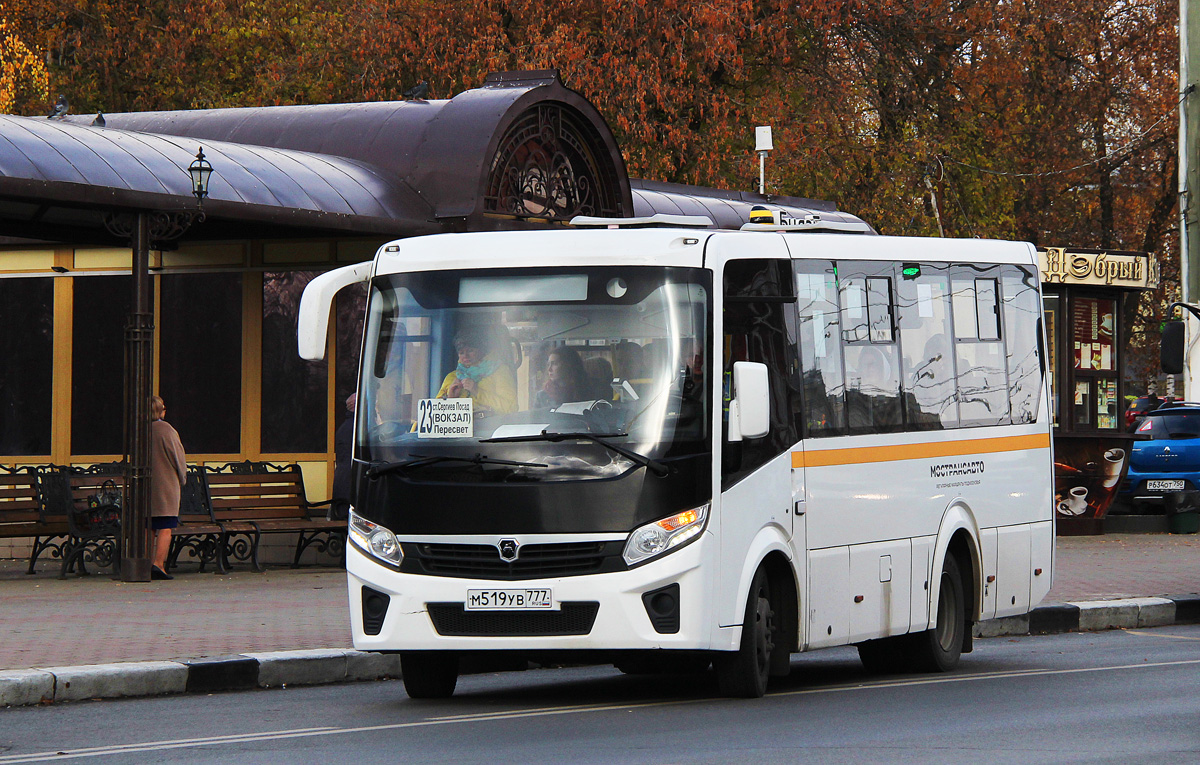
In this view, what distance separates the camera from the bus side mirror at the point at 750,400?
1016 cm

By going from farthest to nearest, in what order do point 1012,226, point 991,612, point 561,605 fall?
1. point 1012,226
2. point 991,612
3. point 561,605

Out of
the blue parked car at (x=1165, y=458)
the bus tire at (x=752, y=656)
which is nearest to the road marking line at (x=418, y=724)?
the bus tire at (x=752, y=656)

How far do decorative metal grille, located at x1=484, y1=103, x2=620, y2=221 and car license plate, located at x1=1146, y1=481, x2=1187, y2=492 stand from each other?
8.73 m

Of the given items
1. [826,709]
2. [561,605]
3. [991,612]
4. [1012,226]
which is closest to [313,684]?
[561,605]

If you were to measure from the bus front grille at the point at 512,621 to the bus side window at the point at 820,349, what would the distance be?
1.87 m

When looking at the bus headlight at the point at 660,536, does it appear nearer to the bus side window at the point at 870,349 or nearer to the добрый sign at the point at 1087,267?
the bus side window at the point at 870,349

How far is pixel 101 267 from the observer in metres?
22.4

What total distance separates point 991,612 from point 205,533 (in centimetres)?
874

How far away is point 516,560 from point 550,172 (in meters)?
12.4

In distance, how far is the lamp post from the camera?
58.1ft

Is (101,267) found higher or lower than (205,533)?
higher

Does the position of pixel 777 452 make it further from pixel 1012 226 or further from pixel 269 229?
pixel 1012 226

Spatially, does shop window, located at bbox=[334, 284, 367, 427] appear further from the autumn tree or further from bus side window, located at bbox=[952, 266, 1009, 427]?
the autumn tree


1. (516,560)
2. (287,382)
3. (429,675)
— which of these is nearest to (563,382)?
(516,560)
